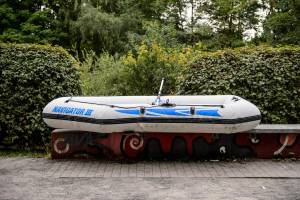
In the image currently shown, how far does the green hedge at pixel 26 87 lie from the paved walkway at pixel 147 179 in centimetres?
87

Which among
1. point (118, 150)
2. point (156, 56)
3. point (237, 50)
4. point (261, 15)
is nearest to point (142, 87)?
point (156, 56)

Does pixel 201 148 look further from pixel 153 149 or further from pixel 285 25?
pixel 285 25

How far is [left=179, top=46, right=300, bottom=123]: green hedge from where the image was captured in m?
9.34

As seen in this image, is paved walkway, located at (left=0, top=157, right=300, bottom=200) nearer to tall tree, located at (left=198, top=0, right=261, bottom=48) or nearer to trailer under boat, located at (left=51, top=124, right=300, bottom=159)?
trailer under boat, located at (left=51, top=124, right=300, bottom=159)

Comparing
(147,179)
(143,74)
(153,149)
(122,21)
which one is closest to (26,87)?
(153,149)

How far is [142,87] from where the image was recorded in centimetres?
1325

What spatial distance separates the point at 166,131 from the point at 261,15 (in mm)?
18293

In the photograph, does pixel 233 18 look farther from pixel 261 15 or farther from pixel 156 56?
pixel 156 56

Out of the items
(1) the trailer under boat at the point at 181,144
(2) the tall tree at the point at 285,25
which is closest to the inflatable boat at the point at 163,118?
(1) the trailer under boat at the point at 181,144

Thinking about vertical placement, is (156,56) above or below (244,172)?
above

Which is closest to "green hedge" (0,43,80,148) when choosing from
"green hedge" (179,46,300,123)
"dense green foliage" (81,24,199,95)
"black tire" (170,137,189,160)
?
"black tire" (170,137,189,160)

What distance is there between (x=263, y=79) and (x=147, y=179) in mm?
3654

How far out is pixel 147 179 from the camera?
693cm

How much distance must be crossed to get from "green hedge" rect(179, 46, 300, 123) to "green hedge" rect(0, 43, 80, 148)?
3041 mm
